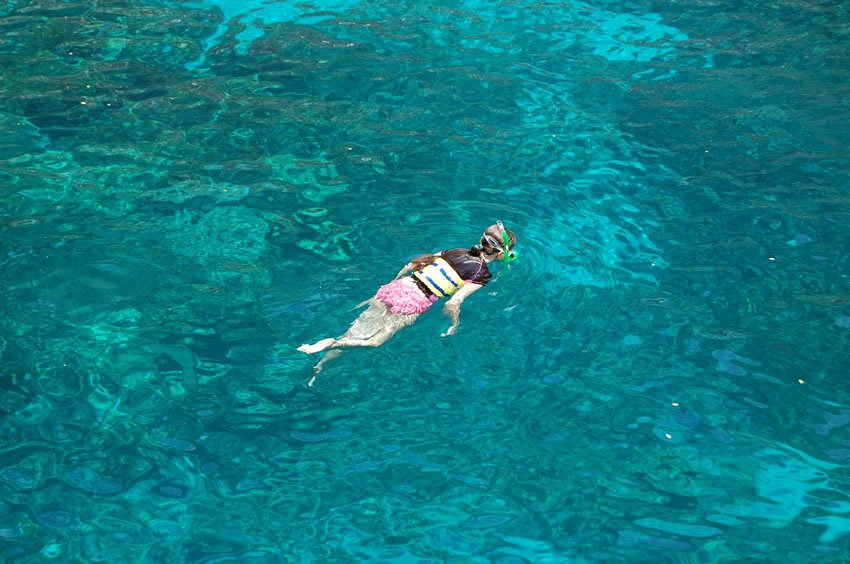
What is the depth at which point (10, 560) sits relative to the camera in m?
5.88

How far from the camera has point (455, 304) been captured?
7711 millimetres

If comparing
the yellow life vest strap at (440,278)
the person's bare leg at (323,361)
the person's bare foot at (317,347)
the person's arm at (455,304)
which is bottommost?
the person's bare leg at (323,361)

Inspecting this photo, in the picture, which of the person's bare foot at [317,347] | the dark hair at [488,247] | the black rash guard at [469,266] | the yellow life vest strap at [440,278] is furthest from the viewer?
the dark hair at [488,247]

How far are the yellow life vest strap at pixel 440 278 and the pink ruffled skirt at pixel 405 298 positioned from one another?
10cm

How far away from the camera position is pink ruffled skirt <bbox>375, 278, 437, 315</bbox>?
747 cm

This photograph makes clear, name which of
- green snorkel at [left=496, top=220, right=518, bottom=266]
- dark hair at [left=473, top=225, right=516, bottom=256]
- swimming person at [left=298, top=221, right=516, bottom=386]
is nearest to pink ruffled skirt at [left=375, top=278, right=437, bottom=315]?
swimming person at [left=298, top=221, right=516, bottom=386]

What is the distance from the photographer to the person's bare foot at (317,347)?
7203mm

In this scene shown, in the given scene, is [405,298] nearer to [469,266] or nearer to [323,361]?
[469,266]

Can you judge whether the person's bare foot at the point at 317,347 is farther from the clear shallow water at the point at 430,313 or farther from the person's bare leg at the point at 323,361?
the clear shallow water at the point at 430,313

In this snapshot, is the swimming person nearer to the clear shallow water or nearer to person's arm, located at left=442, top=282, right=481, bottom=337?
person's arm, located at left=442, top=282, right=481, bottom=337

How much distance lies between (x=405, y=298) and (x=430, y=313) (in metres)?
0.52

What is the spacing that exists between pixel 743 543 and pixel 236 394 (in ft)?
15.3

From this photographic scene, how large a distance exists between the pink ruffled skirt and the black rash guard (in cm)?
42

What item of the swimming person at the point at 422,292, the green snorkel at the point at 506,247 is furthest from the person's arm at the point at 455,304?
the green snorkel at the point at 506,247
